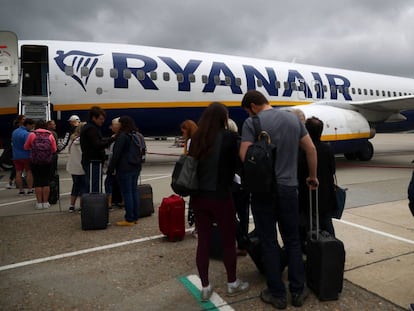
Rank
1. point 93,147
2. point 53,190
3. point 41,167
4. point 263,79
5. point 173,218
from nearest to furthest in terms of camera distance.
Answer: point 173,218, point 93,147, point 41,167, point 53,190, point 263,79

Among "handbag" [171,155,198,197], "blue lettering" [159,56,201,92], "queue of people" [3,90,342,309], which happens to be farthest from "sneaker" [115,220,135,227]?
"blue lettering" [159,56,201,92]

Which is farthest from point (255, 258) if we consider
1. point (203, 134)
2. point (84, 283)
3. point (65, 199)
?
point (65, 199)

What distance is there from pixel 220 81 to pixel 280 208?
9.30 meters

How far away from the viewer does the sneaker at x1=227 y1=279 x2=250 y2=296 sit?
10.2 ft

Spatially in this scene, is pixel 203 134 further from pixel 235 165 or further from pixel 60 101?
pixel 60 101

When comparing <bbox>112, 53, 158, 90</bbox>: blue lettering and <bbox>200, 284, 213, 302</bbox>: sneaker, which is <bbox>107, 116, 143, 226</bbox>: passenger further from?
<bbox>112, 53, 158, 90</bbox>: blue lettering

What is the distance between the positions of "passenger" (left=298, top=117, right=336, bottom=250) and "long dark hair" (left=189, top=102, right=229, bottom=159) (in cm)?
92

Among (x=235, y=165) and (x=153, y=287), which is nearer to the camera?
(x=235, y=165)

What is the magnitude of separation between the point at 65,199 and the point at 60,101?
12.4ft

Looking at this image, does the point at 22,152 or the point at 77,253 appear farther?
the point at 22,152

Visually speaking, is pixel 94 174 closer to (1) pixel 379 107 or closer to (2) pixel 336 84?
(1) pixel 379 107

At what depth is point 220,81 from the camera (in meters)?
11.8

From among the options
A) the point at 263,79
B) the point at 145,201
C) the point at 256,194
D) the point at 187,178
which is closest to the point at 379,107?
the point at 263,79

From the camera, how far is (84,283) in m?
3.37
